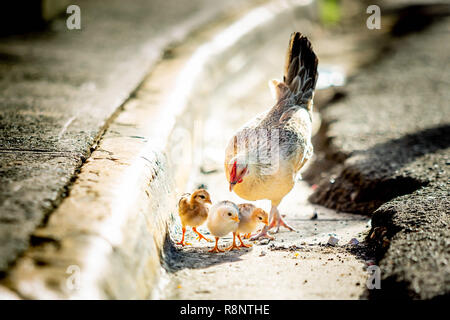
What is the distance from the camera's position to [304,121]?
14.3 ft

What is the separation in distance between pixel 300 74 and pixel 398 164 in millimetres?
1213

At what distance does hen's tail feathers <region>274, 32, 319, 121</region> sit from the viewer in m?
4.68

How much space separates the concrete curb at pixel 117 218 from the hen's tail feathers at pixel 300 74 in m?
1.01

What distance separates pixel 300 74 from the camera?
472 centimetres

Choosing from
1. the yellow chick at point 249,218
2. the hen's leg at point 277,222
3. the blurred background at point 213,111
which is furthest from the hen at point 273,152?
the blurred background at point 213,111

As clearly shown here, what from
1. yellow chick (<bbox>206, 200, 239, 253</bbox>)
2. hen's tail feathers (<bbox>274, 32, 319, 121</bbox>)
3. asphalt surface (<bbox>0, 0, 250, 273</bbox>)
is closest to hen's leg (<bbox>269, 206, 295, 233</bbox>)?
yellow chick (<bbox>206, 200, 239, 253</bbox>)

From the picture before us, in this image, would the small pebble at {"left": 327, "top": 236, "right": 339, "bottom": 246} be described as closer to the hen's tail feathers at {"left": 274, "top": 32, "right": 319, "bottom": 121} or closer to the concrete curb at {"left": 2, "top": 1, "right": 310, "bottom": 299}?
the concrete curb at {"left": 2, "top": 1, "right": 310, "bottom": 299}

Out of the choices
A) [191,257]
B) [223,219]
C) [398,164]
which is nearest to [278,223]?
[223,219]

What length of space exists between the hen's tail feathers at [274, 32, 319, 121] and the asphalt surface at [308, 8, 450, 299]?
66cm

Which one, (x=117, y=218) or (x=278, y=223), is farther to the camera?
(x=278, y=223)

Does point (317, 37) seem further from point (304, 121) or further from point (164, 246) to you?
point (164, 246)

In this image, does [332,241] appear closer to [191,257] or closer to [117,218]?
[191,257]

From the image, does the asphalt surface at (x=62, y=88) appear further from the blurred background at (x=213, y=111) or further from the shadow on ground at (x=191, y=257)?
the shadow on ground at (x=191, y=257)
